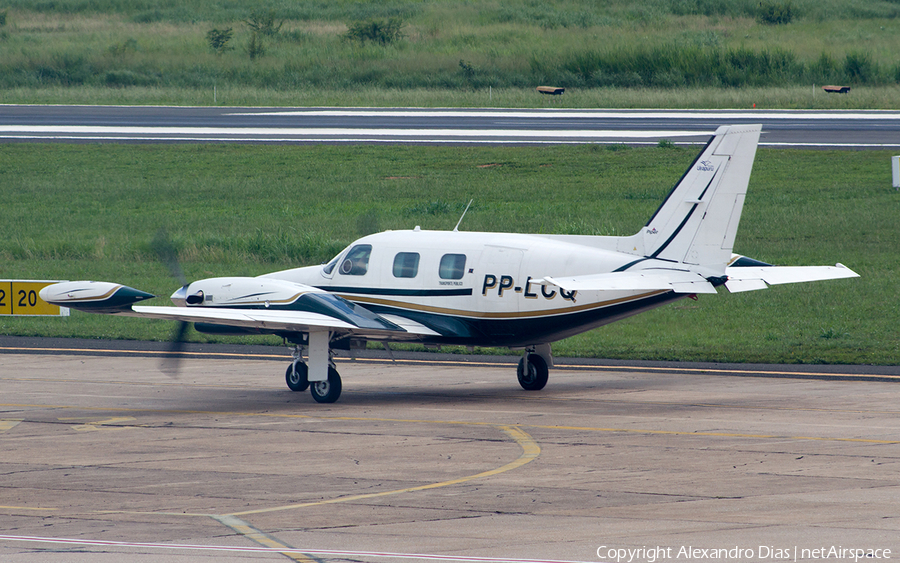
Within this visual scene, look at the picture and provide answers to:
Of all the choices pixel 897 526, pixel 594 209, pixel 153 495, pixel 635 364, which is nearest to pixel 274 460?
pixel 153 495

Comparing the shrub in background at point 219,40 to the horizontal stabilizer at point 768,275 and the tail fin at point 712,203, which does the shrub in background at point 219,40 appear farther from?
the horizontal stabilizer at point 768,275

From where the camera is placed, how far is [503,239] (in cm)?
2009

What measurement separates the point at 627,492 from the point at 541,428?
13.8 feet

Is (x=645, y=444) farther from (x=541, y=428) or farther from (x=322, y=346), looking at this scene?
(x=322, y=346)

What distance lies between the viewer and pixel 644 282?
18.0m

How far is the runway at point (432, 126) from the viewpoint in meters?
52.9

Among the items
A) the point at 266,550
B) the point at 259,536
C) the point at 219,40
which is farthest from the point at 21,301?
the point at 219,40

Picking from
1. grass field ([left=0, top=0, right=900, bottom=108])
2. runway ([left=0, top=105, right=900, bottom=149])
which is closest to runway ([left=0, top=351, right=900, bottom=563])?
→ runway ([left=0, top=105, right=900, bottom=149])

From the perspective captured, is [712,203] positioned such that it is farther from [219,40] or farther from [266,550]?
[219,40]

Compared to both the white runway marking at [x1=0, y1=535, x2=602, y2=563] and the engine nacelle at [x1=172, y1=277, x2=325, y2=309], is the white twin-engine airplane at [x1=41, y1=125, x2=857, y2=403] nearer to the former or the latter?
the engine nacelle at [x1=172, y1=277, x2=325, y2=309]

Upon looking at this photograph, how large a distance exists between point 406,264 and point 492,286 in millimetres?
1886

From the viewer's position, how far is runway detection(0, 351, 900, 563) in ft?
36.9

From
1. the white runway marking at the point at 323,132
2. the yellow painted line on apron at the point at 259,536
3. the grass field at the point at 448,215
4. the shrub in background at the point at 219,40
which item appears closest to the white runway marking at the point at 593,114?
the white runway marking at the point at 323,132

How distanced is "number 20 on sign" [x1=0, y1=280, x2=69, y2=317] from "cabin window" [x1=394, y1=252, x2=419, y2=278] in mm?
12230
